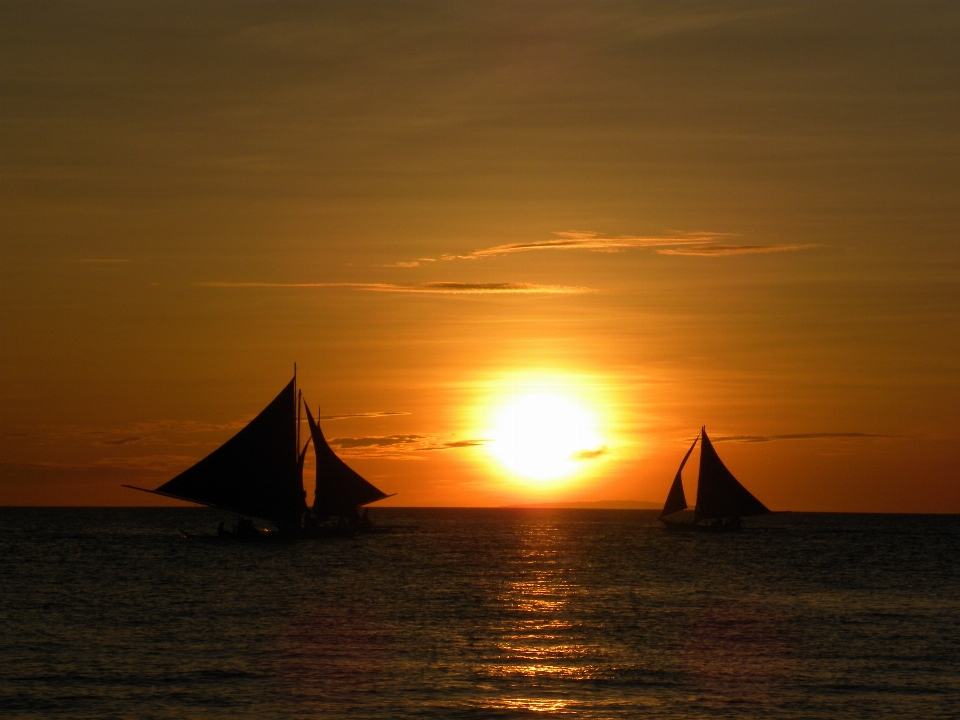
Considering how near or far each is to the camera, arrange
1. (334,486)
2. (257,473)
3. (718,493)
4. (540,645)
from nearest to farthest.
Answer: (540,645) → (257,473) → (334,486) → (718,493)

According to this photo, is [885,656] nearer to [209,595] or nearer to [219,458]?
[209,595]

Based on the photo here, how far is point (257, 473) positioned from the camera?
86.1 m

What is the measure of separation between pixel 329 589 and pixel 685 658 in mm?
26851

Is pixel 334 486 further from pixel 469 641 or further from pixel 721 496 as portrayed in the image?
pixel 469 641

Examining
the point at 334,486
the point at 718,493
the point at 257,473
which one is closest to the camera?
the point at 257,473

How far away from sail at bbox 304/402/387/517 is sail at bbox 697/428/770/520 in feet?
117

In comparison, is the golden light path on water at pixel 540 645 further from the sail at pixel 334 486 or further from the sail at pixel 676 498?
the sail at pixel 676 498

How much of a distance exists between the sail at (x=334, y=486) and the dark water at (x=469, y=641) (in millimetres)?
21791

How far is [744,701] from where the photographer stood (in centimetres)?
3200

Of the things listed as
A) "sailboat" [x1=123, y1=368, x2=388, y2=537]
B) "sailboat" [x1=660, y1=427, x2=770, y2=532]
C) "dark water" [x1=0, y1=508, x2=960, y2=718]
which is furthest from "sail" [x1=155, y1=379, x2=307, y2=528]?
"sailboat" [x1=660, y1=427, x2=770, y2=532]

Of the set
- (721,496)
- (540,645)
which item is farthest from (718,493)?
(540,645)

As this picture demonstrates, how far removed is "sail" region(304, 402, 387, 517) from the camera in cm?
10306

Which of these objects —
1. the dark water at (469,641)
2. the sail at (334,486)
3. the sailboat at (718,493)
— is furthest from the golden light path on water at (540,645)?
the sailboat at (718,493)

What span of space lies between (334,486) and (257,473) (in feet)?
67.1
